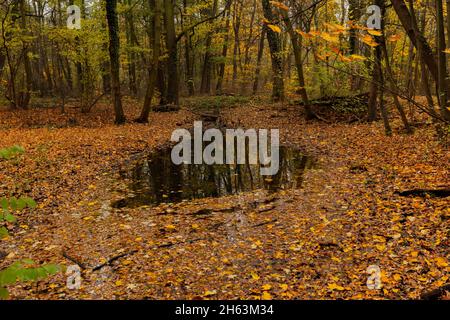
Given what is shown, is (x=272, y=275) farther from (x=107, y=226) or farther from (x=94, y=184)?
(x=94, y=184)

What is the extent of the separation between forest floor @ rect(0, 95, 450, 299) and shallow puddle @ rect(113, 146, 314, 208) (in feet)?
1.48

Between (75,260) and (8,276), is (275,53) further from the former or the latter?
(8,276)

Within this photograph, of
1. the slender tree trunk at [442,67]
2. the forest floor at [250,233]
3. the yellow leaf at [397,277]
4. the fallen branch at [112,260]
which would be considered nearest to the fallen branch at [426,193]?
the forest floor at [250,233]

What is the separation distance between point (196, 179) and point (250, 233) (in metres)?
4.26

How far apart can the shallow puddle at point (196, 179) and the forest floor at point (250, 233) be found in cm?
45

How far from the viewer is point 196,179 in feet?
34.7

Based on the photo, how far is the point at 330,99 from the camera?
18.8 meters

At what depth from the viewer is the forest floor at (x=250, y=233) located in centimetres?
491

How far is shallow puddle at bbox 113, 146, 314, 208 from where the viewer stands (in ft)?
29.7
